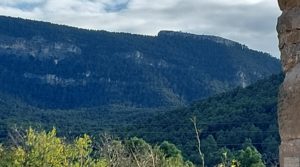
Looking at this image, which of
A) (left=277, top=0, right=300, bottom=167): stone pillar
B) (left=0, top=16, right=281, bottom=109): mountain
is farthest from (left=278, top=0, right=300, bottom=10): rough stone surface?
(left=0, top=16, right=281, bottom=109): mountain

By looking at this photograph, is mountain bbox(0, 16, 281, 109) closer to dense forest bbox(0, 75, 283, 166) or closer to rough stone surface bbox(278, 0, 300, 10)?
dense forest bbox(0, 75, 283, 166)

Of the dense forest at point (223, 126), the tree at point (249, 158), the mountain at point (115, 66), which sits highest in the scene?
the mountain at point (115, 66)

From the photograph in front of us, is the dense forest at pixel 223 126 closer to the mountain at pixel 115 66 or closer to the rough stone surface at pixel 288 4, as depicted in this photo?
the rough stone surface at pixel 288 4

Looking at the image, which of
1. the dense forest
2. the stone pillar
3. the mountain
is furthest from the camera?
the mountain

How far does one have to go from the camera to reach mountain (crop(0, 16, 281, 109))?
106375mm

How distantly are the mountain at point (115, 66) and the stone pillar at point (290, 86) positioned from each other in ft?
303

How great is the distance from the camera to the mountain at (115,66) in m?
106

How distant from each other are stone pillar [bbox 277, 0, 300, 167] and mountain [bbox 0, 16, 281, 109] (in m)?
92.4

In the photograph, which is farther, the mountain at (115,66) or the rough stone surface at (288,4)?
the mountain at (115,66)

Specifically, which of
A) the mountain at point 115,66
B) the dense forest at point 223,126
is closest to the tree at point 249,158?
the dense forest at point 223,126

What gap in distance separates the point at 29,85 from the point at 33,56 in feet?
42.3

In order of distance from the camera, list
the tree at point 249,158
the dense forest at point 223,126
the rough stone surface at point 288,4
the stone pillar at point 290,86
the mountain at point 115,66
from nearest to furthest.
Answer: the stone pillar at point 290,86
the rough stone surface at point 288,4
the tree at point 249,158
the dense forest at point 223,126
the mountain at point 115,66

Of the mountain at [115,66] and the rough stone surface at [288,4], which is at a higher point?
the mountain at [115,66]

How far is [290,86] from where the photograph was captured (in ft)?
10.5
